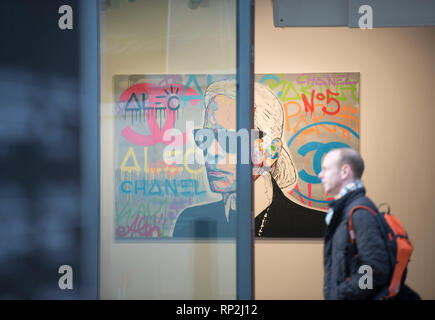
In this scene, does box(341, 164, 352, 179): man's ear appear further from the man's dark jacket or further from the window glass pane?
the window glass pane

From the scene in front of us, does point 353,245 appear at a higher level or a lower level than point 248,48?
lower

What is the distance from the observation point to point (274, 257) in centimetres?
330

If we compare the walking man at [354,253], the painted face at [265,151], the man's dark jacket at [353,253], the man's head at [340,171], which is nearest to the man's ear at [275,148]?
the painted face at [265,151]

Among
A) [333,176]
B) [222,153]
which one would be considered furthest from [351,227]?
[222,153]

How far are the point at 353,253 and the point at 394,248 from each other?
0.18m

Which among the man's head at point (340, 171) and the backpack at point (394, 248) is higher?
the man's head at point (340, 171)

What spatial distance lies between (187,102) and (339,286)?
1.19 m

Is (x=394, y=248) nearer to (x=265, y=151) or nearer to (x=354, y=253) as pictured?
(x=354, y=253)

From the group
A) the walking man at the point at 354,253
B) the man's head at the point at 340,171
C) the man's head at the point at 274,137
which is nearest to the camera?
the walking man at the point at 354,253

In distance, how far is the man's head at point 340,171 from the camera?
2.12 metres

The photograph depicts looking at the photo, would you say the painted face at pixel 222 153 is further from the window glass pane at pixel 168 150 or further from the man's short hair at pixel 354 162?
the man's short hair at pixel 354 162

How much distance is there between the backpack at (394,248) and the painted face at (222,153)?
2.09 ft
